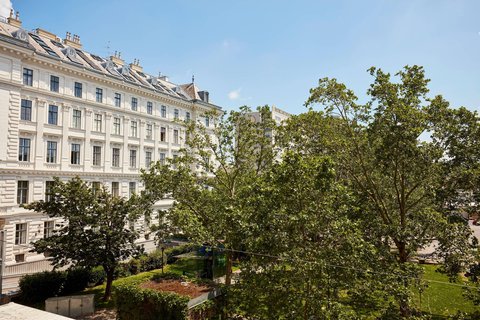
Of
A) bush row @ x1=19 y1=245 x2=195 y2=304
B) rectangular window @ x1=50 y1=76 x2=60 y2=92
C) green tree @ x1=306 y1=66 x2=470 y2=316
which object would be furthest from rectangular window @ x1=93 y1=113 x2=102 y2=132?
green tree @ x1=306 y1=66 x2=470 y2=316

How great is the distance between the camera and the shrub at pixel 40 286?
65.0ft

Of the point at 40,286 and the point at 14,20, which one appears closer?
the point at 40,286

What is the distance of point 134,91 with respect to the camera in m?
38.8

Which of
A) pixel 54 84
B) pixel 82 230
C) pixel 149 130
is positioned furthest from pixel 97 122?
pixel 82 230

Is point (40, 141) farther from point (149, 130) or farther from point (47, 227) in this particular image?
point (149, 130)

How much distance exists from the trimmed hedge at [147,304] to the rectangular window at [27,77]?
2178 cm

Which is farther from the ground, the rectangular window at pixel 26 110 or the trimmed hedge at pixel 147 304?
the rectangular window at pixel 26 110

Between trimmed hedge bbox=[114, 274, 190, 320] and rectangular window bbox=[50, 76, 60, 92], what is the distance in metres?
22.2

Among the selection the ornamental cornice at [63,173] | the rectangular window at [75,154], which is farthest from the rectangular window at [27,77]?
the ornamental cornice at [63,173]

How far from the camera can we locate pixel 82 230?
19891 millimetres

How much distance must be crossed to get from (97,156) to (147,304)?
74.6 feet

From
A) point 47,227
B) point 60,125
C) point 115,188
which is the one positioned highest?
point 60,125

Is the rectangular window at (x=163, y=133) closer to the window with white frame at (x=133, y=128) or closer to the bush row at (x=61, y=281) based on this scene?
the window with white frame at (x=133, y=128)

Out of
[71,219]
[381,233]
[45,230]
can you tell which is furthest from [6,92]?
[381,233]
